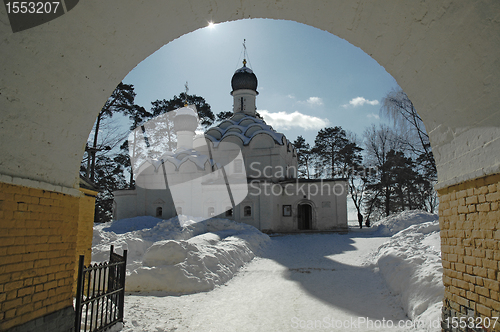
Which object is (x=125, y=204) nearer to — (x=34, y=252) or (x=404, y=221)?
(x=404, y=221)

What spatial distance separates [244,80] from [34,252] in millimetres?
22228

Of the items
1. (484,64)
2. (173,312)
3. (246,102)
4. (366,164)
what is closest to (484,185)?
(484,64)

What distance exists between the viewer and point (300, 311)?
511cm

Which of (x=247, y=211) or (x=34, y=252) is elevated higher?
(x=247, y=211)

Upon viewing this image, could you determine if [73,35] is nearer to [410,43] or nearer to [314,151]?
[410,43]

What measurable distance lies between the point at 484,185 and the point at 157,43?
3691 millimetres

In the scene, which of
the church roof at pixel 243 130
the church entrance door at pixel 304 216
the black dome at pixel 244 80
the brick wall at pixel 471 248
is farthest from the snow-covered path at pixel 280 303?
the black dome at pixel 244 80

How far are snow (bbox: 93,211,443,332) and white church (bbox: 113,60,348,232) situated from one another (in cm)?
829

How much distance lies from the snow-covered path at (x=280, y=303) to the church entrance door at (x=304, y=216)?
11.2 metres

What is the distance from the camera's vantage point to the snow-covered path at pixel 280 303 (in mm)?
4539

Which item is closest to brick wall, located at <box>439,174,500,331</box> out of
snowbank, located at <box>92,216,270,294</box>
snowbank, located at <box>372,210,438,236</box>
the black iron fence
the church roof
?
the black iron fence

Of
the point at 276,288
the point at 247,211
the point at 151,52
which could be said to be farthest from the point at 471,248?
the point at 247,211

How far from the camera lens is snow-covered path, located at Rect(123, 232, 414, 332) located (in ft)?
14.9

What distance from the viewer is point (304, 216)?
2031 centimetres
